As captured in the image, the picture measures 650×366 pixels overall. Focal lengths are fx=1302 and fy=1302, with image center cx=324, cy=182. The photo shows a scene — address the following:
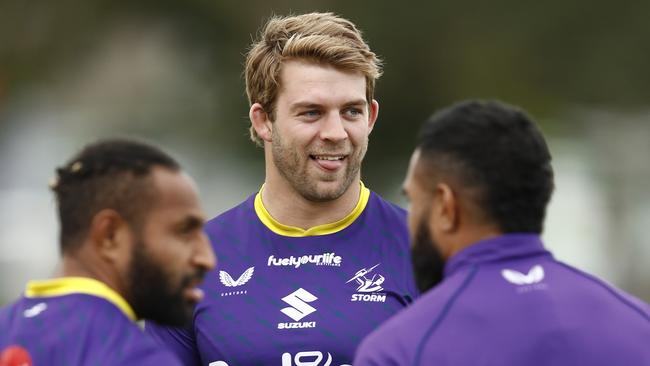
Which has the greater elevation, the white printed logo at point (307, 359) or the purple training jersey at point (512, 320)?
the purple training jersey at point (512, 320)

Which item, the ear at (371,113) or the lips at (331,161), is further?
the ear at (371,113)

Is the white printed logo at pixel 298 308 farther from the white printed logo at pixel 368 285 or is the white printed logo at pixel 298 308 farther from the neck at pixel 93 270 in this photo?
the neck at pixel 93 270

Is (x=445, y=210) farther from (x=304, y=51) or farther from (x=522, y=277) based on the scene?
(x=304, y=51)

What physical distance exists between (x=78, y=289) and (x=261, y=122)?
246 cm

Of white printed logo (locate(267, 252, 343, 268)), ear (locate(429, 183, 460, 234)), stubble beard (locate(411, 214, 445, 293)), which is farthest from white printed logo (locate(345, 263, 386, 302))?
ear (locate(429, 183, 460, 234))

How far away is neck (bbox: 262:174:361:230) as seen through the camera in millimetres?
6504

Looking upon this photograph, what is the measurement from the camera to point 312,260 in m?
6.36

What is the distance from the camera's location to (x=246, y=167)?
26359 millimetres

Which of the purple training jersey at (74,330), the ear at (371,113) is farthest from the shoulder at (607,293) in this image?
the ear at (371,113)

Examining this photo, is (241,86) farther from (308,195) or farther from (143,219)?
(143,219)

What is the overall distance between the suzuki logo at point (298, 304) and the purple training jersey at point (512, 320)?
1689 millimetres

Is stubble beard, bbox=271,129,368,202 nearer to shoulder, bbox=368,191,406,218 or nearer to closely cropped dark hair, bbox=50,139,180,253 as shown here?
shoulder, bbox=368,191,406,218

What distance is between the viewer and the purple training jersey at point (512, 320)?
14.0ft

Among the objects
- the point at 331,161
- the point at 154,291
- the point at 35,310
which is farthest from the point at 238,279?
the point at 35,310
